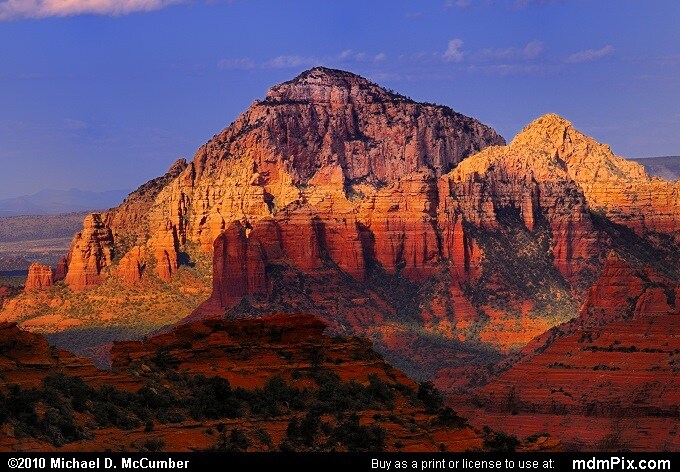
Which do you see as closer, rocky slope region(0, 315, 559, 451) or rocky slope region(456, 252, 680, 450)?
rocky slope region(0, 315, 559, 451)

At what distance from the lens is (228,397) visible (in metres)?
77.9

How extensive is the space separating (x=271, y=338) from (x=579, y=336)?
36.7 metres

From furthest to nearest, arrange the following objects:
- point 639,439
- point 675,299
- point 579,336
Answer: point 675,299 < point 579,336 < point 639,439

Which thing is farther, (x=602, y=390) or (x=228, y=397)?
(x=602, y=390)

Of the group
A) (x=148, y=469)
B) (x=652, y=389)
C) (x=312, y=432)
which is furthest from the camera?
(x=652, y=389)

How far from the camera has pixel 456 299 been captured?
197 meters

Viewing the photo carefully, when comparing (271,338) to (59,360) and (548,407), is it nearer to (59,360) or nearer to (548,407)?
(59,360)

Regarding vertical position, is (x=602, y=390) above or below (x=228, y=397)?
below

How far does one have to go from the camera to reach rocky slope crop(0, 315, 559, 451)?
71250mm

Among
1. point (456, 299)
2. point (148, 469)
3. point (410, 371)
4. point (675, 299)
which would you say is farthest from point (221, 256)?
point (148, 469)

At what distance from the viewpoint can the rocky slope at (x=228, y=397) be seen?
234 ft

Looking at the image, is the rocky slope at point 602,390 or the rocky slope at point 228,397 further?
the rocky slope at point 602,390

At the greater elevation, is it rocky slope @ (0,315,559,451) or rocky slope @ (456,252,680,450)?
rocky slope @ (0,315,559,451)

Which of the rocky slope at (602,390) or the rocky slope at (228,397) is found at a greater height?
the rocky slope at (228,397)
